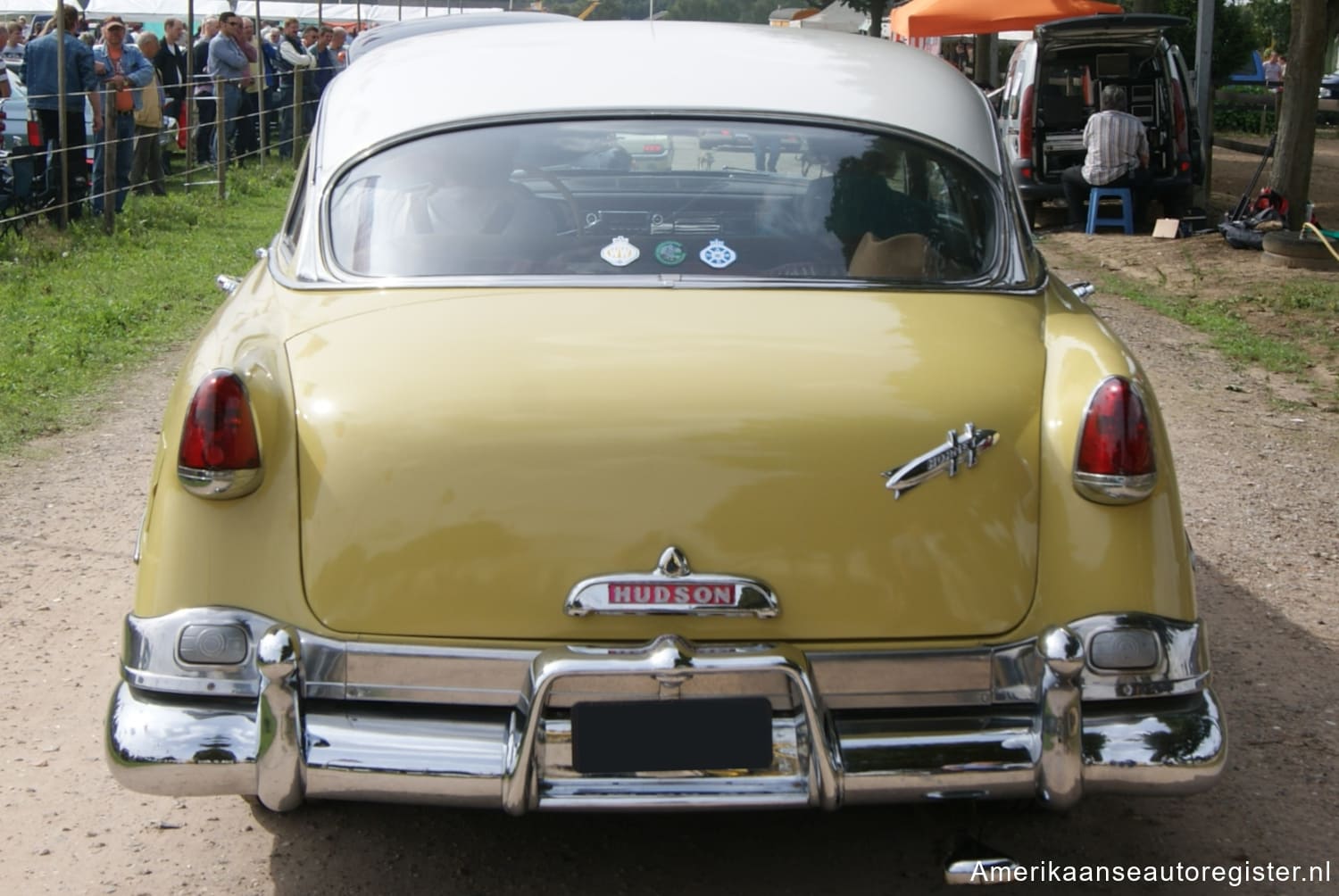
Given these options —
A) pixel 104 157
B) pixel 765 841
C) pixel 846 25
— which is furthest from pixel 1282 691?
pixel 846 25

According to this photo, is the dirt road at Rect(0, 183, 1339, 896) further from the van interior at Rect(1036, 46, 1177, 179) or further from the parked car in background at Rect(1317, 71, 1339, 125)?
the parked car in background at Rect(1317, 71, 1339, 125)

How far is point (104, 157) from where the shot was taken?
1409 cm

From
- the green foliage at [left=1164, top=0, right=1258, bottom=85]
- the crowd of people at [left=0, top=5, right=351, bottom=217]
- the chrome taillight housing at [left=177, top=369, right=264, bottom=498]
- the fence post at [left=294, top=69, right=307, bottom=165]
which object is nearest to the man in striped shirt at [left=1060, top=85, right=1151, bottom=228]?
the crowd of people at [left=0, top=5, right=351, bottom=217]

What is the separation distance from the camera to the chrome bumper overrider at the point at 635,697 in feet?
9.92

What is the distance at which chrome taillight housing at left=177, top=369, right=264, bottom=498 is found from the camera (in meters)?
3.14

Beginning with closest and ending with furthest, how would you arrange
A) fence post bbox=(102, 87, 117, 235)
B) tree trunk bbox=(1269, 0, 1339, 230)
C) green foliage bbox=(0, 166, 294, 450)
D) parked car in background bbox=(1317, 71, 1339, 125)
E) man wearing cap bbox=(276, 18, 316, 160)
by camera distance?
green foliage bbox=(0, 166, 294, 450) < fence post bbox=(102, 87, 117, 235) < tree trunk bbox=(1269, 0, 1339, 230) < man wearing cap bbox=(276, 18, 316, 160) < parked car in background bbox=(1317, 71, 1339, 125)

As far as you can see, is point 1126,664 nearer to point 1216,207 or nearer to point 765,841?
point 765,841

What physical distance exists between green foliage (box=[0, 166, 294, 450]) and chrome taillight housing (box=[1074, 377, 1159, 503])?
Answer: 18.3ft

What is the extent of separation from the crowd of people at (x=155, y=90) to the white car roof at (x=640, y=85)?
16.3ft

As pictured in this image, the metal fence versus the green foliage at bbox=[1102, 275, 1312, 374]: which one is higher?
the metal fence

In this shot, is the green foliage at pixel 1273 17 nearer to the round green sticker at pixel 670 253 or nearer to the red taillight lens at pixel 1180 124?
the red taillight lens at pixel 1180 124

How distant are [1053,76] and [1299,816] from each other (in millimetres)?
15580

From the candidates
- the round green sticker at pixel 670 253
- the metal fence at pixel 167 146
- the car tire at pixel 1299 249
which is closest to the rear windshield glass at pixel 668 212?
the round green sticker at pixel 670 253

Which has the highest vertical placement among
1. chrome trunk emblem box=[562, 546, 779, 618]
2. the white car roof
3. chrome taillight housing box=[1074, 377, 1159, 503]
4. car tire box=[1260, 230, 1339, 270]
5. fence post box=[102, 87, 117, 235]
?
the white car roof
